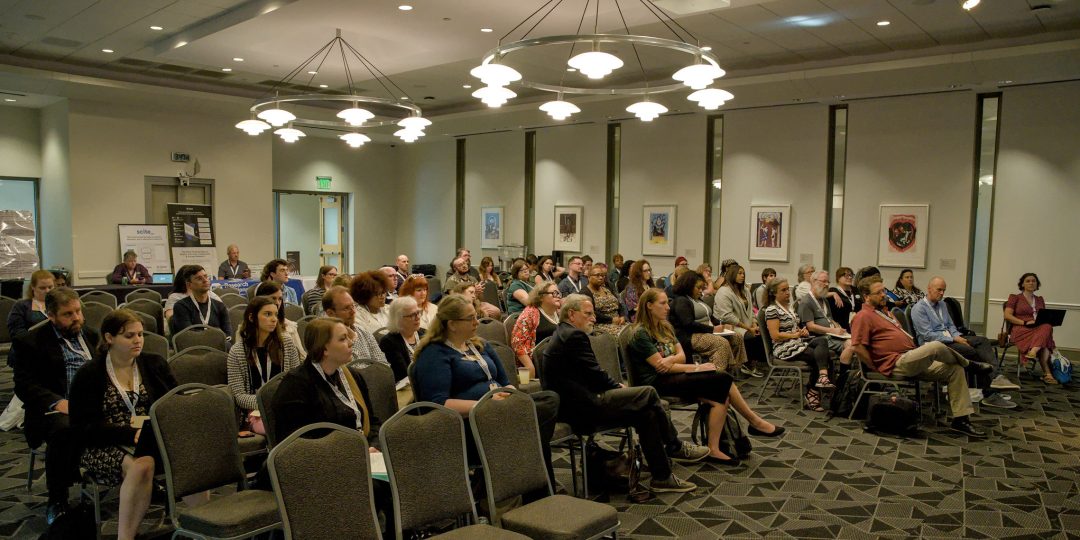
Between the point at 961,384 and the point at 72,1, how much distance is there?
404 inches

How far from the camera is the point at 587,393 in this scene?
4.83 m

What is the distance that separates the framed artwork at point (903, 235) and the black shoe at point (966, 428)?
5507 millimetres

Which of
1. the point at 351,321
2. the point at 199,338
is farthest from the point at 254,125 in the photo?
the point at 351,321

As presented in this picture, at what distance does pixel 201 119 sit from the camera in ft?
48.6

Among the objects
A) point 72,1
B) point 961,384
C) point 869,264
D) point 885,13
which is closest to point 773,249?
point 869,264

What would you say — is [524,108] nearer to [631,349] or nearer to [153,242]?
[153,242]

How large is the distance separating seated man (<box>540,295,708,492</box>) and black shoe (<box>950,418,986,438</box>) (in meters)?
3.25

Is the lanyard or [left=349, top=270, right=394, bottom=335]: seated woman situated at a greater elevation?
[left=349, top=270, right=394, bottom=335]: seated woman

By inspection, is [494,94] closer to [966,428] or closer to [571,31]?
[571,31]

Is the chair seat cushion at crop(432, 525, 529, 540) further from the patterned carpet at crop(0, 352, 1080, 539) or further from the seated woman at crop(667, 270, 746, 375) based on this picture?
the seated woman at crop(667, 270, 746, 375)

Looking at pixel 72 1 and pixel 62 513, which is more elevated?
pixel 72 1

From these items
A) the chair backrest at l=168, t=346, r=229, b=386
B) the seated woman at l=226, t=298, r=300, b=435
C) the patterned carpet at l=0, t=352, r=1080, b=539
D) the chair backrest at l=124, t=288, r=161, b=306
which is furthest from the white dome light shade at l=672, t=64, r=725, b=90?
the chair backrest at l=124, t=288, r=161, b=306

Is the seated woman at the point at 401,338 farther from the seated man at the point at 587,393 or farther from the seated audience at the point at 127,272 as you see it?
the seated audience at the point at 127,272

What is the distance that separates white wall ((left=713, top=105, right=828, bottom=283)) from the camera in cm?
1256
